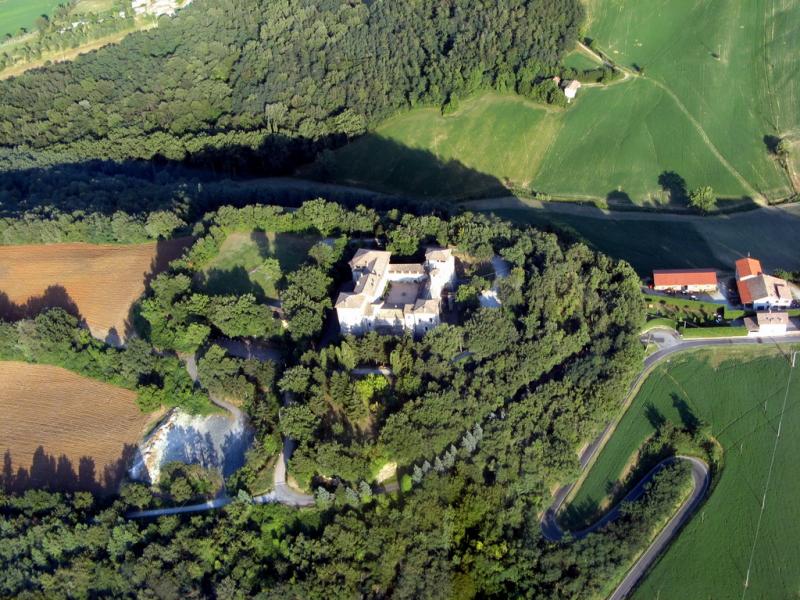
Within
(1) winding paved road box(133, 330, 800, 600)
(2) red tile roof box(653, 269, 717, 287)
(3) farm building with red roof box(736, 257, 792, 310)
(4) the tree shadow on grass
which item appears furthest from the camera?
(4) the tree shadow on grass

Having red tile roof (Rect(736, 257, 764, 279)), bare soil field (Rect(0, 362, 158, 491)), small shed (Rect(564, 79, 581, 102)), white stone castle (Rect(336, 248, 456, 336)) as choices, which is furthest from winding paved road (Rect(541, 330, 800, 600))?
small shed (Rect(564, 79, 581, 102))

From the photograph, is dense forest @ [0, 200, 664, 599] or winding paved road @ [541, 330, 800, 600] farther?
winding paved road @ [541, 330, 800, 600]

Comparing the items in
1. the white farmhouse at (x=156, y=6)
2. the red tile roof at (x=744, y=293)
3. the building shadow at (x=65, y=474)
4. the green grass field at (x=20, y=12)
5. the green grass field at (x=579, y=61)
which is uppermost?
the green grass field at (x=20, y=12)

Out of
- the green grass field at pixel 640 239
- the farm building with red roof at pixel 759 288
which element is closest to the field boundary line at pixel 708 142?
the green grass field at pixel 640 239

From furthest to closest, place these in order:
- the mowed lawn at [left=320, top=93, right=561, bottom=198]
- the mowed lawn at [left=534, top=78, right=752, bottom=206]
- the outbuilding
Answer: the mowed lawn at [left=320, top=93, right=561, bottom=198] → the mowed lawn at [left=534, top=78, right=752, bottom=206] → the outbuilding

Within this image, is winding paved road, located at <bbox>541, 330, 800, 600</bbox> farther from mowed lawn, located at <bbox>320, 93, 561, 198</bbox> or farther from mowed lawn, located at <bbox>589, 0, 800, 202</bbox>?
mowed lawn, located at <bbox>320, 93, 561, 198</bbox>

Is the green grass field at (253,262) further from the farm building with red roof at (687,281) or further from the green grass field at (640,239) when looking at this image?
the farm building with red roof at (687,281)
